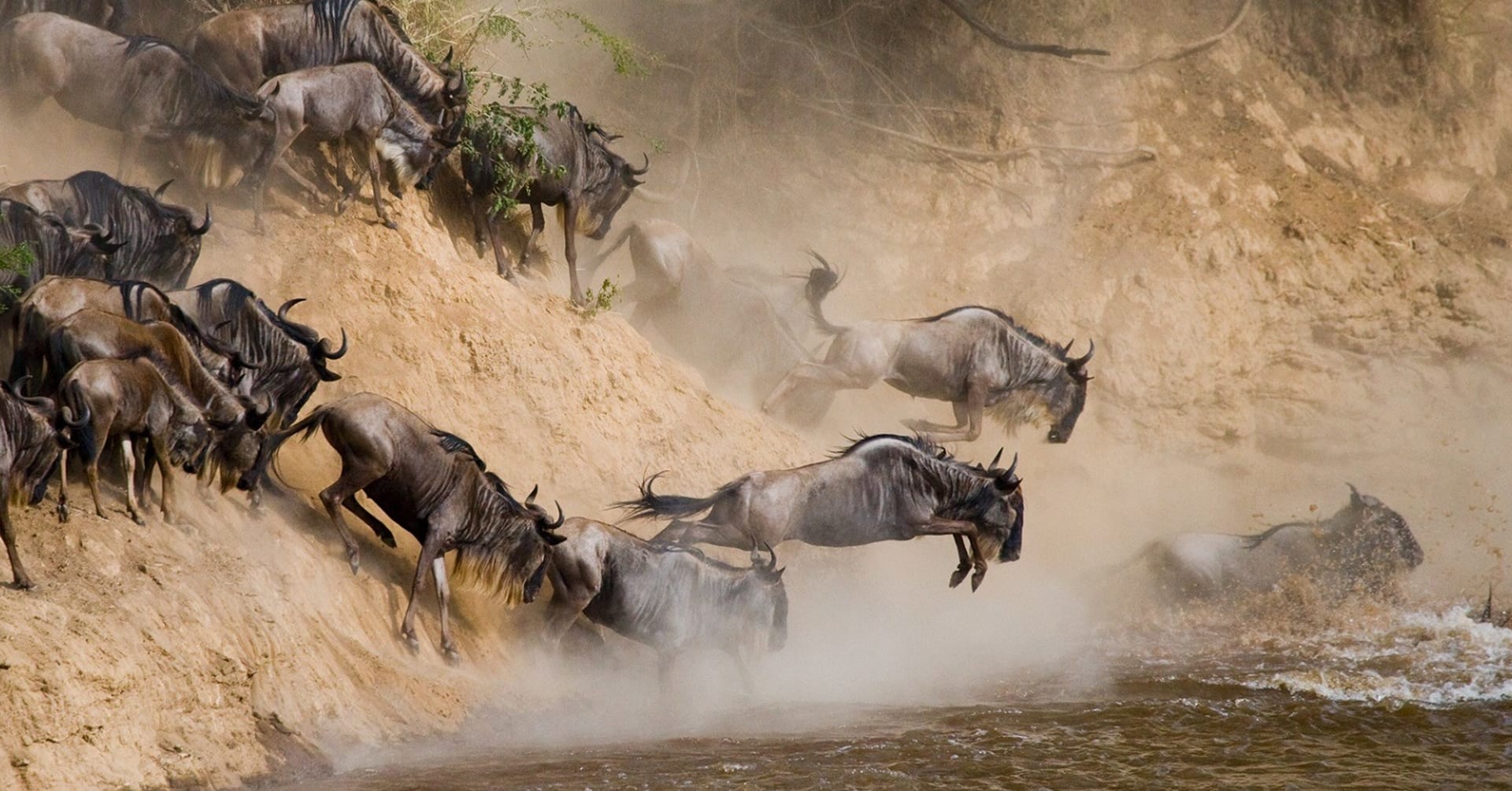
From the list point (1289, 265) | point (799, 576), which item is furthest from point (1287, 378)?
point (799, 576)

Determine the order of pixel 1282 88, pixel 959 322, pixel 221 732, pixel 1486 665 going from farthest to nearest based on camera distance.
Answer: pixel 1282 88, pixel 959 322, pixel 1486 665, pixel 221 732

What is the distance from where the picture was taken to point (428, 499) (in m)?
8.76

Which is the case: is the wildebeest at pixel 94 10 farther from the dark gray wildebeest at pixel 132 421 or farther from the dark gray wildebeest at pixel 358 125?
the dark gray wildebeest at pixel 132 421

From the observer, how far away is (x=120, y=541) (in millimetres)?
7316

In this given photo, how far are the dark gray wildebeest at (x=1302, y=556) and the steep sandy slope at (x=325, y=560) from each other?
3.97 metres

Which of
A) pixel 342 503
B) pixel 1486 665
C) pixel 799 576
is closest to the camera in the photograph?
pixel 342 503

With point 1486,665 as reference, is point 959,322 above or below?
above

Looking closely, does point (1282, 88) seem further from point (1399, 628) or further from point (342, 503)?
point (342, 503)

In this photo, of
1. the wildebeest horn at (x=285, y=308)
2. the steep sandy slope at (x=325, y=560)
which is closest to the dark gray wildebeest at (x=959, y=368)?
the steep sandy slope at (x=325, y=560)

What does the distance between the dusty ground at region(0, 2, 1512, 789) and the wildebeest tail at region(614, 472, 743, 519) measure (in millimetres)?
568

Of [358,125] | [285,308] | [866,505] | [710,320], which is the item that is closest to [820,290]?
[710,320]

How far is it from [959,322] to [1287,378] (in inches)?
228

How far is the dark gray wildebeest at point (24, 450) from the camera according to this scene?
261 inches

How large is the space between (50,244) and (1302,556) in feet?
34.1
